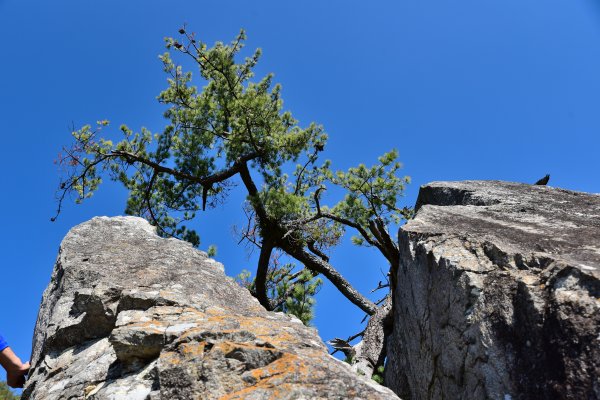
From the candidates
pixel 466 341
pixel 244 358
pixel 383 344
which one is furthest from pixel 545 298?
pixel 383 344

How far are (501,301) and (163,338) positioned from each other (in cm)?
258

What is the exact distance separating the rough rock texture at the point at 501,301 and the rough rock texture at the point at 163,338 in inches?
37.1

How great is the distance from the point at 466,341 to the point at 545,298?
0.74 metres

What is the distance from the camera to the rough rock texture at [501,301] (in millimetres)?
3262

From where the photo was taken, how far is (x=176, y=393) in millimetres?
3445

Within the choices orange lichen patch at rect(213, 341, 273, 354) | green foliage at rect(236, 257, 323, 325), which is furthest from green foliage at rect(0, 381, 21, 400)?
orange lichen patch at rect(213, 341, 273, 354)

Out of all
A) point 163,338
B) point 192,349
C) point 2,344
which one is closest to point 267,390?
point 192,349

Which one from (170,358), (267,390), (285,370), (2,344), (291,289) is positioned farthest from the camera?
(291,289)

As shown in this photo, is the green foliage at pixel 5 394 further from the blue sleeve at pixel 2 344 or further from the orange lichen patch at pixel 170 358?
the orange lichen patch at pixel 170 358

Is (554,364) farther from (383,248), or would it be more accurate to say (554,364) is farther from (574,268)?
(383,248)

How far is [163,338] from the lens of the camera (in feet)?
13.1

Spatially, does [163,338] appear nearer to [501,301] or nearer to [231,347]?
[231,347]

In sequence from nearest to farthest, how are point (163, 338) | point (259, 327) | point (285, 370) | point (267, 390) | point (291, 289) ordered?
point (267, 390) < point (285, 370) < point (163, 338) < point (259, 327) < point (291, 289)

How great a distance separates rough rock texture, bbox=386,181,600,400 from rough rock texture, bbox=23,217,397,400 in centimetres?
94
